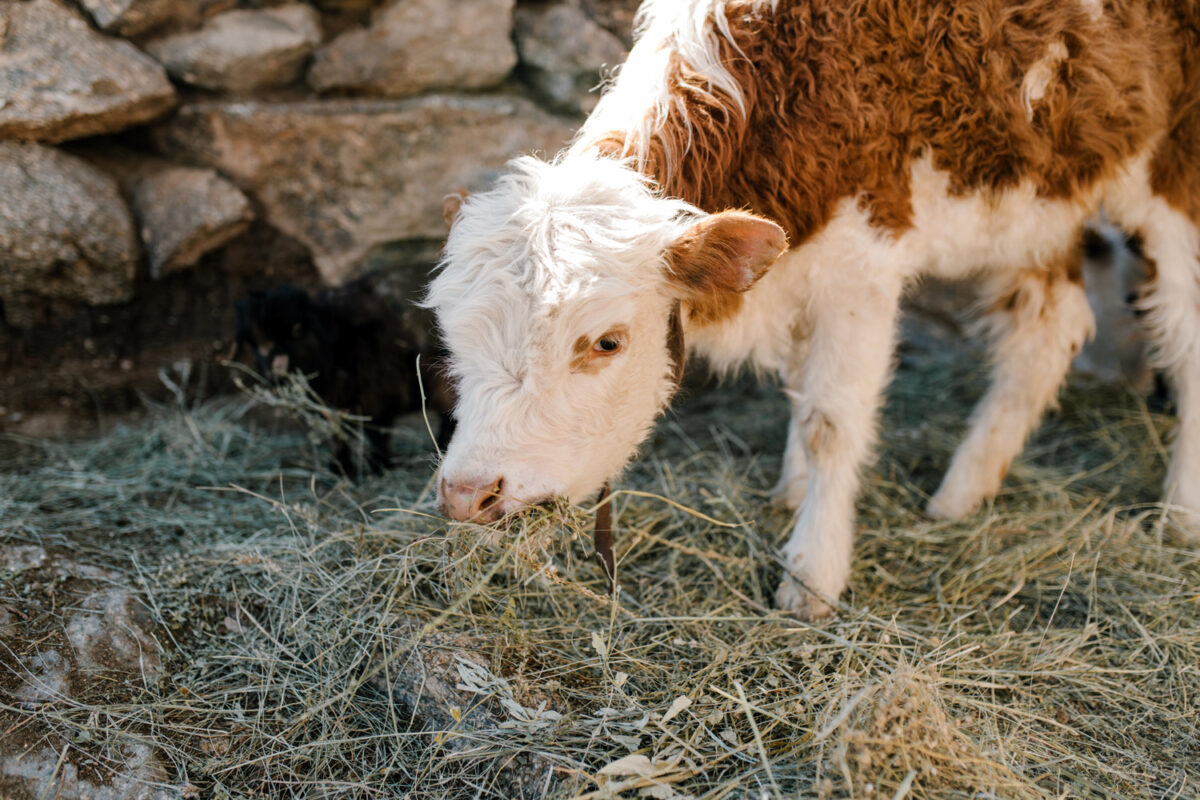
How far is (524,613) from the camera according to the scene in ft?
9.03

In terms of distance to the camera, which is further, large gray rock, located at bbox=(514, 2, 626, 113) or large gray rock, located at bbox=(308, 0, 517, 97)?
large gray rock, located at bbox=(514, 2, 626, 113)

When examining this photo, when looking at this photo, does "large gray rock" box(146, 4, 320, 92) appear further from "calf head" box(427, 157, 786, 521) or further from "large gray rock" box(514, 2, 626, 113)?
"calf head" box(427, 157, 786, 521)

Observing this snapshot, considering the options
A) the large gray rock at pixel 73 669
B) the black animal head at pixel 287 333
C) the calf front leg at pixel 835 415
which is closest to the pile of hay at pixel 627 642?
the large gray rock at pixel 73 669

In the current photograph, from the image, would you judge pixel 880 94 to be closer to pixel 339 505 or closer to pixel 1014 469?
pixel 1014 469

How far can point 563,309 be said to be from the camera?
87.2 inches

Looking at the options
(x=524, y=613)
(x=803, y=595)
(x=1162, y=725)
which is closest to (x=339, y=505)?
(x=524, y=613)

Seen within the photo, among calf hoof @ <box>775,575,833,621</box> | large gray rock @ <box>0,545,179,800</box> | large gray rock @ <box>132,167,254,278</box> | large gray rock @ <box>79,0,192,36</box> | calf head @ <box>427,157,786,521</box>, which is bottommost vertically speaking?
large gray rock @ <box>0,545,179,800</box>

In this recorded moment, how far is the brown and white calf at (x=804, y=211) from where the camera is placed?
7.43ft

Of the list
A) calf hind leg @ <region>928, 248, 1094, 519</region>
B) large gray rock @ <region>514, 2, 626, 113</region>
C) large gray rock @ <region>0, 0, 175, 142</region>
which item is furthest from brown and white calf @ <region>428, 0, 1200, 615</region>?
large gray rock @ <region>0, 0, 175, 142</region>

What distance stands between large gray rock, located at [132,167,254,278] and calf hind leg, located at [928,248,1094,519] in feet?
12.3

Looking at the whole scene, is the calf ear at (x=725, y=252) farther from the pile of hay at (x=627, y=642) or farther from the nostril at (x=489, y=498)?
the nostril at (x=489, y=498)

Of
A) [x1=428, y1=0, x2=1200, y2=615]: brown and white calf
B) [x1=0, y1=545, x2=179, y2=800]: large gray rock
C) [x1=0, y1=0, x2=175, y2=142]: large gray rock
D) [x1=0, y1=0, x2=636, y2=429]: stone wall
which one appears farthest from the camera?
[x1=0, y1=0, x2=636, y2=429]: stone wall

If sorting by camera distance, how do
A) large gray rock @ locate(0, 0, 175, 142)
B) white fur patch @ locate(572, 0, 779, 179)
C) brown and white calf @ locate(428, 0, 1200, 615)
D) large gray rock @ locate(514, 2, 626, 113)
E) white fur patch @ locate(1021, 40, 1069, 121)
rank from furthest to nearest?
large gray rock @ locate(514, 2, 626, 113) → large gray rock @ locate(0, 0, 175, 142) → white fur patch @ locate(1021, 40, 1069, 121) → white fur patch @ locate(572, 0, 779, 179) → brown and white calf @ locate(428, 0, 1200, 615)

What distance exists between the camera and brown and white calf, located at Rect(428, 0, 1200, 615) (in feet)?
7.43
